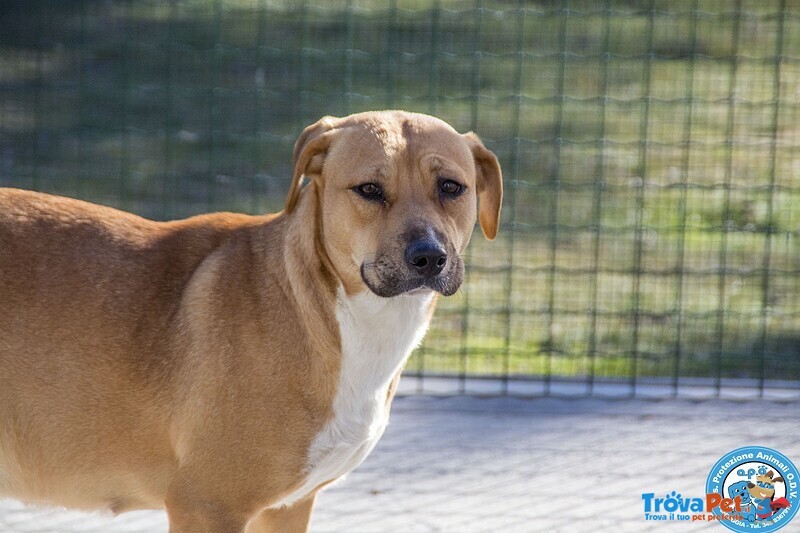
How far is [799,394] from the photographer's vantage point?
5371 mm

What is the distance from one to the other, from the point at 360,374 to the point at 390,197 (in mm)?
493

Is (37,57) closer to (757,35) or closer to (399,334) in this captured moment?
(399,334)

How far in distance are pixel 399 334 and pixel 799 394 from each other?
3.05 metres

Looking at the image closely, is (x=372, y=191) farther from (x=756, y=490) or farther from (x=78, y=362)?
(x=756, y=490)

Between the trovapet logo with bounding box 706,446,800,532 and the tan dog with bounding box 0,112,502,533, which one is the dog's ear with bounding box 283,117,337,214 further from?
the trovapet logo with bounding box 706,446,800,532

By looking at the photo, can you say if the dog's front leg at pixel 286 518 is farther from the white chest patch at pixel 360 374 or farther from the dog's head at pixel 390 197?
the dog's head at pixel 390 197

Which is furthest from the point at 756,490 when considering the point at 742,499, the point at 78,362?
the point at 78,362

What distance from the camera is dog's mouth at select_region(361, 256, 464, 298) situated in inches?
112

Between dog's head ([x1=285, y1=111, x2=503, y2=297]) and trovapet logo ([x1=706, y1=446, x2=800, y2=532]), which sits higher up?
dog's head ([x1=285, y1=111, x2=503, y2=297])

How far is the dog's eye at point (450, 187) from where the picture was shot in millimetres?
3039

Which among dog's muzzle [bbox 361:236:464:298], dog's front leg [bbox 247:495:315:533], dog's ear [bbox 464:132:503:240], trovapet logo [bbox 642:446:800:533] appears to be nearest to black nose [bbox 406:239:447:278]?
dog's muzzle [bbox 361:236:464:298]

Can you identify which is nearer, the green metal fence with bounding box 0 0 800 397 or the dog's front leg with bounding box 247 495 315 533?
the dog's front leg with bounding box 247 495 315 533

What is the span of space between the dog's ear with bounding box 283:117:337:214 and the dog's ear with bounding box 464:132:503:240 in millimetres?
445

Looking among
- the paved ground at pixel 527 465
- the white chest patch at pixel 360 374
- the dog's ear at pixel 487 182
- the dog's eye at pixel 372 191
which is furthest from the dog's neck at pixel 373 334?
the paved ground at pixel 527 465
